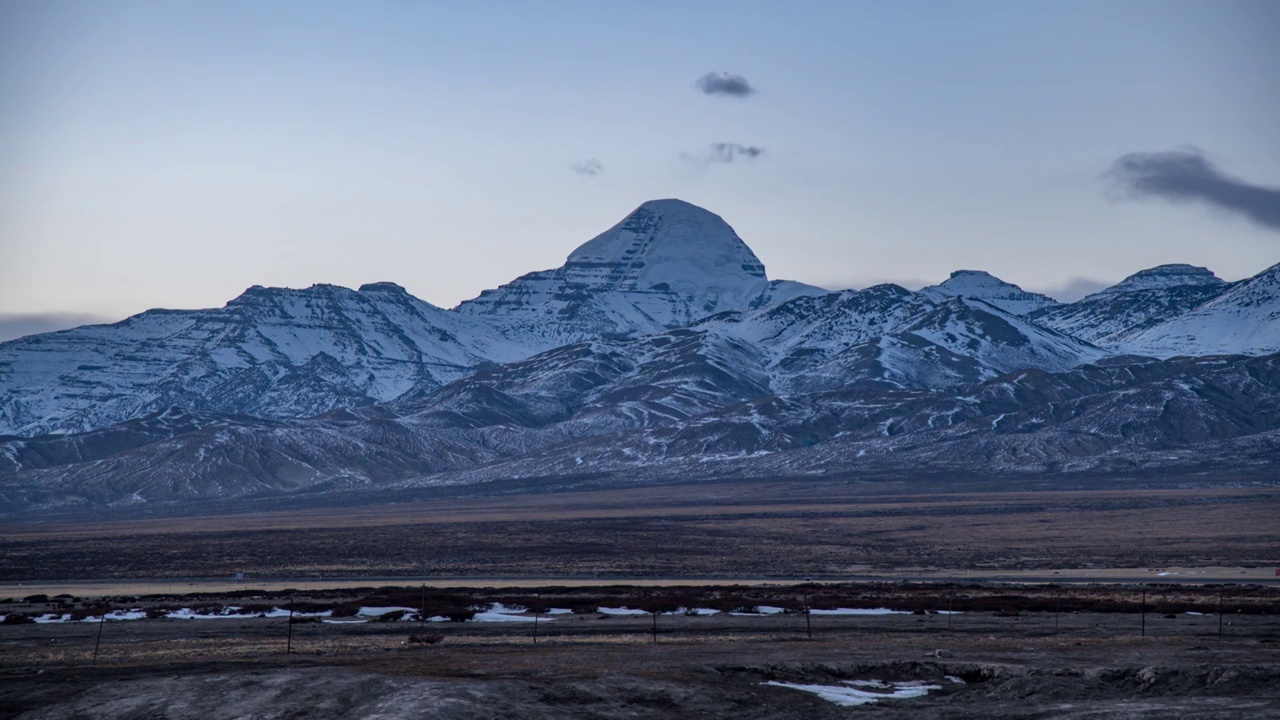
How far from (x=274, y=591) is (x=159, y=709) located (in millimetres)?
48806

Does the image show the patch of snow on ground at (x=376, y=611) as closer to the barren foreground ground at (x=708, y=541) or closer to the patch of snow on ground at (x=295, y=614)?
the patch of snow on ground at (x=295, y=614)

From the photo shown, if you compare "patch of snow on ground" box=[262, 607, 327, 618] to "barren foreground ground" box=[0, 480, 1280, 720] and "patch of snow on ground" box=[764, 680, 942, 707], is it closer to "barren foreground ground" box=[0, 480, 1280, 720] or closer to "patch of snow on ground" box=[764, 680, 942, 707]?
"barren foreground ground" box=[0, 480, 1280, 720]

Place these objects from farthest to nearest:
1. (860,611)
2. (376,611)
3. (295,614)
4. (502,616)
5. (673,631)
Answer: (376,611)
(295,614)
(860,611)
(502,616)
(673,631)

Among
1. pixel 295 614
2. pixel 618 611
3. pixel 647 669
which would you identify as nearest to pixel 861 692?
pixel 647 669

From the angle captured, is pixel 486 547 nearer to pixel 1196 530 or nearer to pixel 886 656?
pixel 1196 530

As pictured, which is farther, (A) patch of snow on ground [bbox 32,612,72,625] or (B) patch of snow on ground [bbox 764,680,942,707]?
(A) patch of snow on ground [bbox 32,612,72,625]

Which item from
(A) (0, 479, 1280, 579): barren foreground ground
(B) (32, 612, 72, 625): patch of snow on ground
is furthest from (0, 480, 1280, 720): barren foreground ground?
(A) (0, 479, 1280, 579): barren foreground ground

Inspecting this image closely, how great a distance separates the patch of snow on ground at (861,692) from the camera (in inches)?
1431

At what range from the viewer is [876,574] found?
3693 inches

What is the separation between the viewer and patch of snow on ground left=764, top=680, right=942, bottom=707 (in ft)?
119

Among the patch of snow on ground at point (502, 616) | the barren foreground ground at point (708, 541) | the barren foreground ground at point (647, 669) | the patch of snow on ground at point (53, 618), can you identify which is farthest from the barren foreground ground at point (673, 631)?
the patch of snow on ground at point (502, 616)

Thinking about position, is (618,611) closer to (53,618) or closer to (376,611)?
(376,611)

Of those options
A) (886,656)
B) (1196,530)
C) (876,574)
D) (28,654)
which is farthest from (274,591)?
(1196,530)

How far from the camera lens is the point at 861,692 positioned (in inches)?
1476
